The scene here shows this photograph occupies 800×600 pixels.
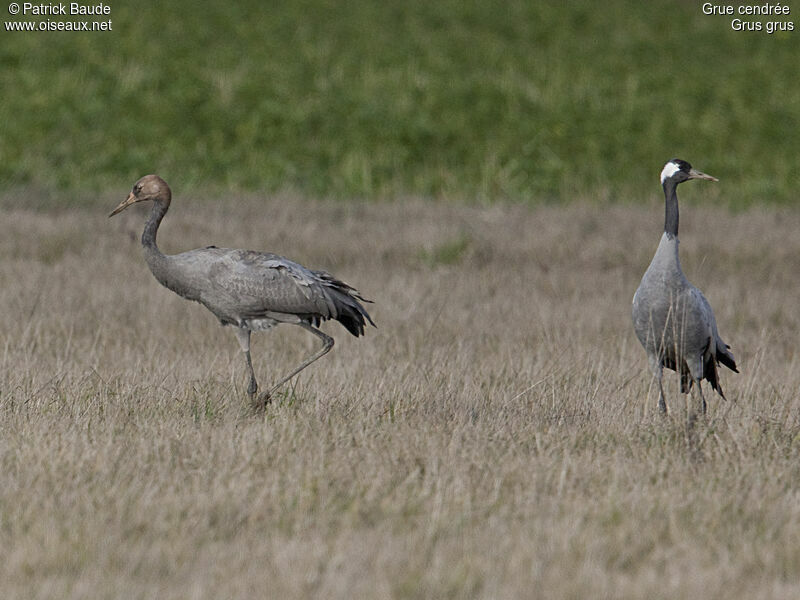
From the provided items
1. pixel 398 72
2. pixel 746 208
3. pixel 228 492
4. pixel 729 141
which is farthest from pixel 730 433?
pixel 398 72

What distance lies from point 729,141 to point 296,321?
16.0 meters

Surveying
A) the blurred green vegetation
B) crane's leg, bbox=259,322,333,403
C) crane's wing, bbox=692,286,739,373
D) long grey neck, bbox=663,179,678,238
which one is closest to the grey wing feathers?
crane's leg, bbox=259,322,333,403

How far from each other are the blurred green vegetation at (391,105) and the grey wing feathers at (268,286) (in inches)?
364

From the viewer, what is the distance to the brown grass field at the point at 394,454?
4078 millimetres

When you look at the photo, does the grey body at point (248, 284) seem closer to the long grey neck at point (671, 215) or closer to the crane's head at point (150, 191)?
the crane's head at point (150, 191)

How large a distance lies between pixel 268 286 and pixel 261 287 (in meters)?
0.04

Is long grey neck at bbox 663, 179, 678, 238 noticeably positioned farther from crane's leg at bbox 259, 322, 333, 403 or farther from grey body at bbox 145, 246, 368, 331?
crane's leg at bbox 259, 322, 333, 403

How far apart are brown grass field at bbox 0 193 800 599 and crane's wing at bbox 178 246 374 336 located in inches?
19.1

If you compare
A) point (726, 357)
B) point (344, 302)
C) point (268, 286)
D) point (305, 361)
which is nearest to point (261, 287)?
point (268, 286)

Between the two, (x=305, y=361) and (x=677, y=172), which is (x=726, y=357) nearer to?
(x=677, y=172)

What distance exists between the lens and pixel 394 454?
5.43 m

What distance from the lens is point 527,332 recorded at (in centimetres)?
981

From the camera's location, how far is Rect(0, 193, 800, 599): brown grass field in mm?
4078

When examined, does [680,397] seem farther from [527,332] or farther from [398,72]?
[398,72]
